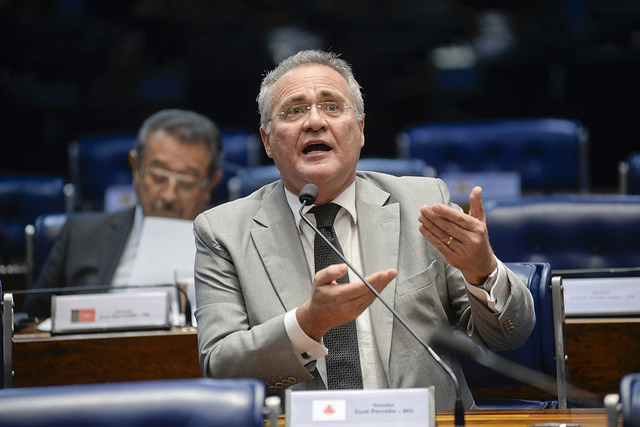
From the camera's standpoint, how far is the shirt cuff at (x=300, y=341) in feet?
6.71

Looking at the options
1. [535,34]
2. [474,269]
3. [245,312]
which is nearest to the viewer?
[474,269]

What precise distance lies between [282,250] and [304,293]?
153 mm

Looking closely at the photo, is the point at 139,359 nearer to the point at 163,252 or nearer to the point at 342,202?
the point at 163,252

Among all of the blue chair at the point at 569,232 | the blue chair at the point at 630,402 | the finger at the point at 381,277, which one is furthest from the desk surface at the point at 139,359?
the blue chair at the point at 630,402

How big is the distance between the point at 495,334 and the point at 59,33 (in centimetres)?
473

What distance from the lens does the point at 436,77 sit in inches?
226

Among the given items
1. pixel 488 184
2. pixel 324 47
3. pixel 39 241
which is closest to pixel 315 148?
pixel 39 241

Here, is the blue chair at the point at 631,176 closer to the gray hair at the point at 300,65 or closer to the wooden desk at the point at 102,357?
the gray hair at the point at 300,65

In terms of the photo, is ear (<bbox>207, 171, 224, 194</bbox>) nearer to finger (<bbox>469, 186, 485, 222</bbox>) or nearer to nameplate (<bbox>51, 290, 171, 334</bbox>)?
nameplate (<bbox>51, 290, 171, 334</bbox>)

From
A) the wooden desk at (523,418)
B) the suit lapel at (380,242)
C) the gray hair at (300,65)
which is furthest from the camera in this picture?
the gray hair at (300,65)

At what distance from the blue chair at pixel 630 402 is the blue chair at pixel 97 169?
413 cm

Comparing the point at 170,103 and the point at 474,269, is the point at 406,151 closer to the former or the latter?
the point at 170,103

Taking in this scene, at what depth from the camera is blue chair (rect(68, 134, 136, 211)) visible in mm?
5117

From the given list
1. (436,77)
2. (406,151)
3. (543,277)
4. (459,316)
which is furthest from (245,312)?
(436,77)
